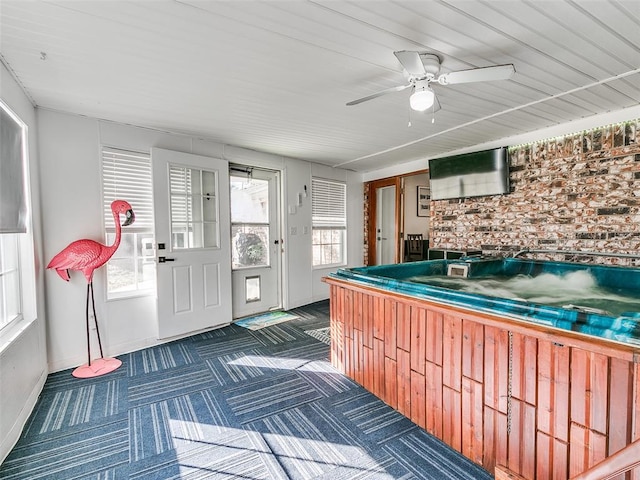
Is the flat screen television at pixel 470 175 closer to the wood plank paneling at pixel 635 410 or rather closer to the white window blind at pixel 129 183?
the wood plank paneling at pixel 635 410

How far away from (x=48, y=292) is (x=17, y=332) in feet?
2.34

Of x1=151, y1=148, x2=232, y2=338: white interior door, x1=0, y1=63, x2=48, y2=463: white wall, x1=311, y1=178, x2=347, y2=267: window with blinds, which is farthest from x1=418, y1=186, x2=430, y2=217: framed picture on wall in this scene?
x1=0, y1=63, x2=48, y2=463: white wall

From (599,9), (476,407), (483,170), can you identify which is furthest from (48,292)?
(483,170)

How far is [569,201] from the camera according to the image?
3.09 metres

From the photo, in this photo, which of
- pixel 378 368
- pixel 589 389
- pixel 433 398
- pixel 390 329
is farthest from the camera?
pixel 378 368

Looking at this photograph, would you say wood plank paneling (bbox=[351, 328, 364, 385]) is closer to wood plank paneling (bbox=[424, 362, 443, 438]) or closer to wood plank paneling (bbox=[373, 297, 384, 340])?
wood plank paneling (bbox=[373, 297, 384, 340])

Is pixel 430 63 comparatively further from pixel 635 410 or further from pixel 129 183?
pixel 129 183

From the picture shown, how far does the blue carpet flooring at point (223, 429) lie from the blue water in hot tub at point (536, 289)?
0.85 metres

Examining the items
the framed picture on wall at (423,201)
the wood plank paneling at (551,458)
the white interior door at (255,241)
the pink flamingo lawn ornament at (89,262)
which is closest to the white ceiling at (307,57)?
the pink flamingo lawn ornament at (89,262)

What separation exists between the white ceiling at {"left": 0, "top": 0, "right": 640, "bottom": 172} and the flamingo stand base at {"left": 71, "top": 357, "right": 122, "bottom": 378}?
2260 millimetres

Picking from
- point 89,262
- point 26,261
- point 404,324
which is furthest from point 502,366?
point 26,261

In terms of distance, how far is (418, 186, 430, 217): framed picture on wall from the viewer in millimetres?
5910

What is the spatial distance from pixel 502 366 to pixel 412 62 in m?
1.63

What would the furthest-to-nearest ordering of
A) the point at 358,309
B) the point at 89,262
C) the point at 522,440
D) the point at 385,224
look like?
1. the point at 385,224
2. the point at 89,262
3. the point at 358,309
4. the point at 522,440
